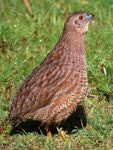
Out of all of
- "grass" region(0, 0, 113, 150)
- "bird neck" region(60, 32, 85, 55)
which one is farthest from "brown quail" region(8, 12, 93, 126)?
"grass" region(0, 0, 113, 150)

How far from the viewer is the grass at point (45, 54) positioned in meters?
6.60

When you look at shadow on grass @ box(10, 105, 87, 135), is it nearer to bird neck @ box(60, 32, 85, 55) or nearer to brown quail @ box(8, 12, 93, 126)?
brown quail @ box(8, 12, 93, 126)

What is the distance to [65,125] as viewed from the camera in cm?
717

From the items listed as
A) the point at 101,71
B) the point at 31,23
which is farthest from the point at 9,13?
the point at 101,71

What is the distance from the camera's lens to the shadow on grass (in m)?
6.97

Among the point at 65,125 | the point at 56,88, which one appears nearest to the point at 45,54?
the point at 65,125

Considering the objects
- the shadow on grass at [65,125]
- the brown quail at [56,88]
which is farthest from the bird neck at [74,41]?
the shadow on grass at [65,125]

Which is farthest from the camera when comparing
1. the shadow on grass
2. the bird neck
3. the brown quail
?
the shadow on grass

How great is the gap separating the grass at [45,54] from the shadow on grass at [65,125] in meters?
0.08

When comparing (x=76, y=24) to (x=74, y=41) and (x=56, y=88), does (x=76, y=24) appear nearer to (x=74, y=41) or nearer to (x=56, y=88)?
Result: (x=74, y=41)

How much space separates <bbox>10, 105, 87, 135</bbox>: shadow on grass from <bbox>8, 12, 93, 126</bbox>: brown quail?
33 cm

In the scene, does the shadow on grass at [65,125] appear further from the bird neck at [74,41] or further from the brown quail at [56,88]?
the bird neck at [74,41]

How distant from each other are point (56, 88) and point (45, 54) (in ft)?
6.11

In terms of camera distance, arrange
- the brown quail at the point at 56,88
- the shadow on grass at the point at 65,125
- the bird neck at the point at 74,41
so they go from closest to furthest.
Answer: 1. the brown quail at the point at 56,88
2. the bird neck at the point at 74,41
3. the shadow on grass at the point at 65,125
